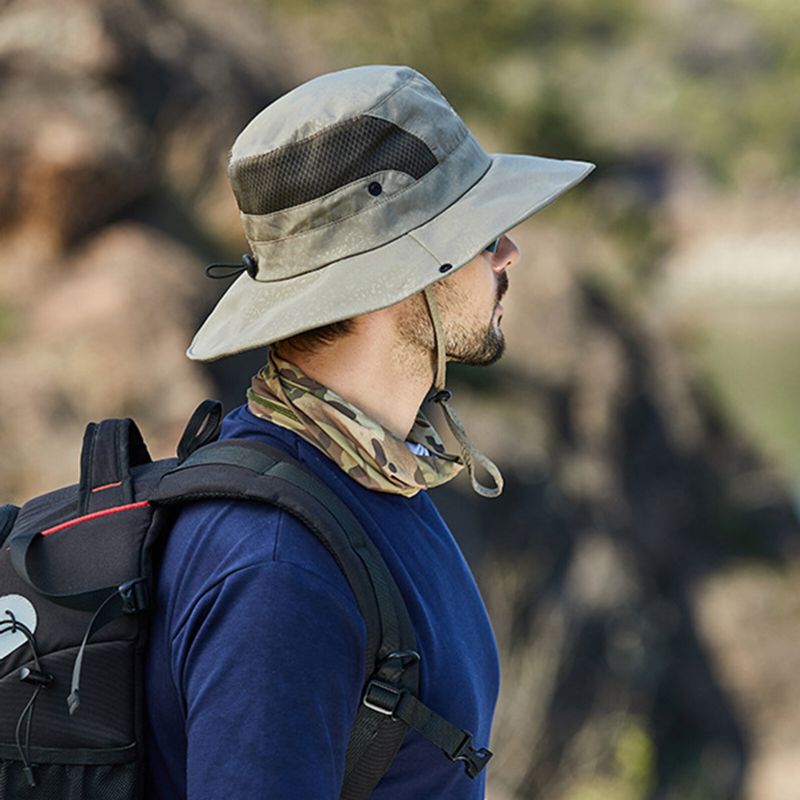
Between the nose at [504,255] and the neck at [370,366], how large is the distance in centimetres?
14

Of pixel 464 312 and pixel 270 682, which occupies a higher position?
pixel 464 312

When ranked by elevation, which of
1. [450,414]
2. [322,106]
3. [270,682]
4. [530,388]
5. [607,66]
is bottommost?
[607,66]

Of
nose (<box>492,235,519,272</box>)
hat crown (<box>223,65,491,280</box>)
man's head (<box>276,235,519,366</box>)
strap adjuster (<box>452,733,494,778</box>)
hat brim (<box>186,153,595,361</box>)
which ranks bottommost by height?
strap adjuster (<box>452,733,494,778</box>)

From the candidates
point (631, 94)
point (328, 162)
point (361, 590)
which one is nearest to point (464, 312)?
point (328, 162)

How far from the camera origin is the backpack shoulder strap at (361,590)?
124 centimetres

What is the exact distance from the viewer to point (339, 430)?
4.77 feet

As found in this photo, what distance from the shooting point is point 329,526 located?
1251mm

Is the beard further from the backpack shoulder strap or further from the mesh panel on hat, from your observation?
the backpack shoulder strap

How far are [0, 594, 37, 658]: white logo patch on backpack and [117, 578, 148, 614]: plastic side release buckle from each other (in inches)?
4.1

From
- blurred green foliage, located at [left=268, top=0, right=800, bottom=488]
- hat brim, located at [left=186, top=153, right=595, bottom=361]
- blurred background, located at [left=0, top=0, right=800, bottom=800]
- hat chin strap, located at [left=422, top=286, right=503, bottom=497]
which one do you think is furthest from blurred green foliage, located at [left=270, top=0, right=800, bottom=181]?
hat brim, located at [left=186, top=153, right=595, bottom=361]

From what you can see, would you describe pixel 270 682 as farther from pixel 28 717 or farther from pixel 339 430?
pixel 339 430

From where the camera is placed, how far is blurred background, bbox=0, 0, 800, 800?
643 centimetres

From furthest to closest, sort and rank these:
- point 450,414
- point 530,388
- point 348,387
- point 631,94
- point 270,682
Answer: point 631,94 < point 530,388 < point 450,414 < point 348,387 < point 270,682

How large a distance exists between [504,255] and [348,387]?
10.2 inches
